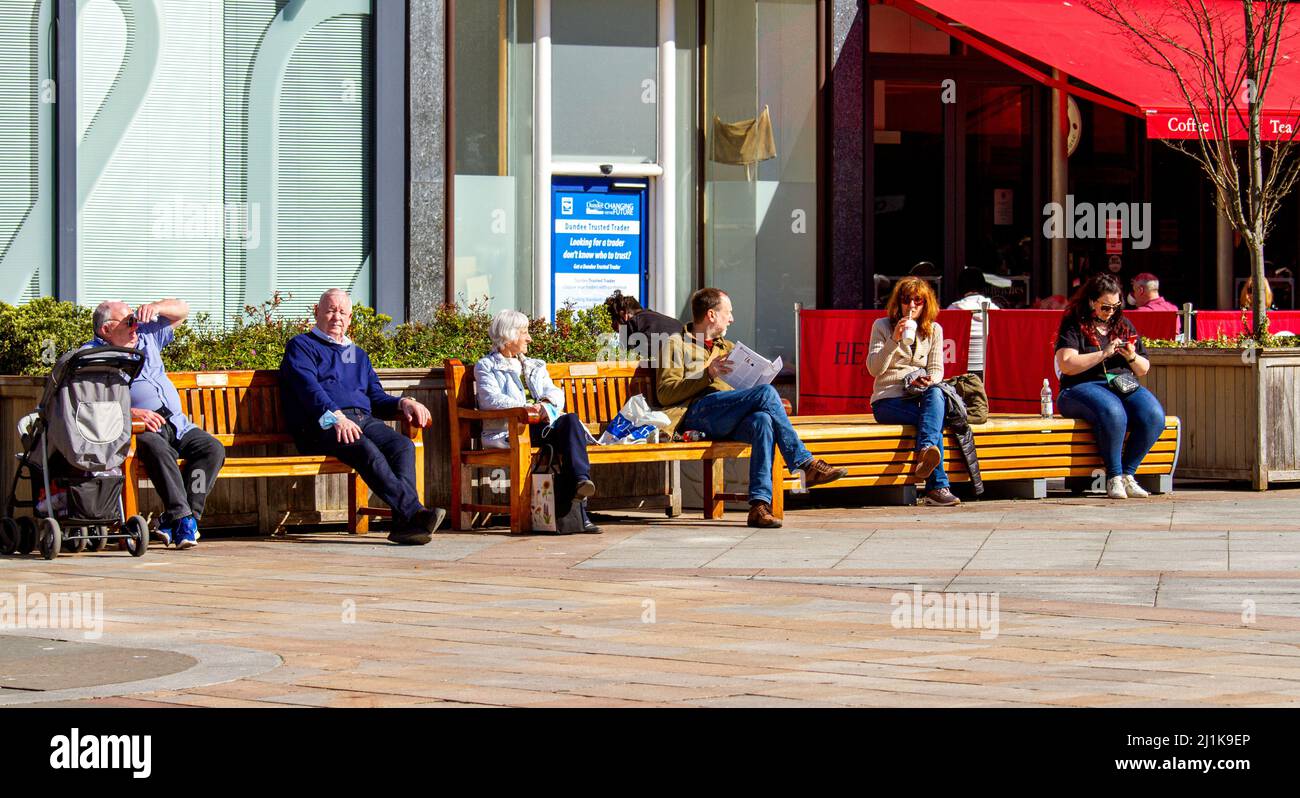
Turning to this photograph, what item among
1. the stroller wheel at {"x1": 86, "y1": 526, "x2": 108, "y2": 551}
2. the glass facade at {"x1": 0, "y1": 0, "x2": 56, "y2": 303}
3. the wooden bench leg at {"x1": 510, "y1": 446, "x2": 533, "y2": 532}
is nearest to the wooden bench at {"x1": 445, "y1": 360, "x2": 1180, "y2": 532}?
the wooden bench leg at {"x1": 510, "y1": 446, "x2": 533, "y2": 532}

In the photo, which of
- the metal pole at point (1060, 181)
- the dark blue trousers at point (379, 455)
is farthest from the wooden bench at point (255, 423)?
the metal pole at point (1060, 181)

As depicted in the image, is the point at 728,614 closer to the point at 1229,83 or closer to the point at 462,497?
the point at 462,497

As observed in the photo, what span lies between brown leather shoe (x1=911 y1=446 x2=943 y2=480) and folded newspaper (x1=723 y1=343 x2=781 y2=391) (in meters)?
1.20

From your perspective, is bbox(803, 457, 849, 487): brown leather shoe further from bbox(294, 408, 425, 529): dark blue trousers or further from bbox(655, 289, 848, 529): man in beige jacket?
bbox(294, 408, 425, 529): dark blue trousers

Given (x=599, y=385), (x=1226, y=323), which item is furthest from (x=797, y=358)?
(x=599, y=385)

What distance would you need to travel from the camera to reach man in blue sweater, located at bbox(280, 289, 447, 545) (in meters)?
11.2

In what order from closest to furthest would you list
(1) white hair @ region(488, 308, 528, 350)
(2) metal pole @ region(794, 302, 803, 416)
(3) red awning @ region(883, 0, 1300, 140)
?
(1) white hair @ region(488, 308, 528, 350)
(3) red awning @ region(883, 0, 1300, 140)
(2) metal pole @ region(794, 302, 803, 416)

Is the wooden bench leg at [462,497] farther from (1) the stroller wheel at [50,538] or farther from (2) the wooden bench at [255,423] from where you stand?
(1) the stroller wheel at [50,538]

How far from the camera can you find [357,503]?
11859mm

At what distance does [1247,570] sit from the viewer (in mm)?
9562

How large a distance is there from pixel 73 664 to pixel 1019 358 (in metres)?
9.46
